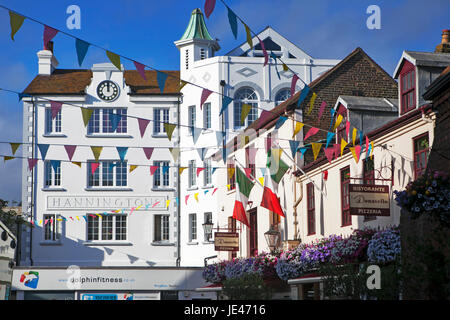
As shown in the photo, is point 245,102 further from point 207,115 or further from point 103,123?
point 103,123

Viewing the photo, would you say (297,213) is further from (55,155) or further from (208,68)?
(55,155)

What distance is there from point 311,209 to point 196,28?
1983cm

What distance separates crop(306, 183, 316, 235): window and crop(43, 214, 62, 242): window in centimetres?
1895

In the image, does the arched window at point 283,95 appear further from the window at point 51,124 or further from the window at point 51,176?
the window at point 51,176

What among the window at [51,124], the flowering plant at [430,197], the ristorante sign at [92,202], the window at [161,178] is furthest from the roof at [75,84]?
the flowering plant at [430,197]

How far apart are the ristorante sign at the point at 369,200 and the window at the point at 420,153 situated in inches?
32.5

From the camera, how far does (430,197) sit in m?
12.6

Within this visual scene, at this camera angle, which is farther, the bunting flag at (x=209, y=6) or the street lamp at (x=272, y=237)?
the street lamp at (x=272, y=237)

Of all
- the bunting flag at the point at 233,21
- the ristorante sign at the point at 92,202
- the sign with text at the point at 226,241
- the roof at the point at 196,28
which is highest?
the roof at the point at 196,28

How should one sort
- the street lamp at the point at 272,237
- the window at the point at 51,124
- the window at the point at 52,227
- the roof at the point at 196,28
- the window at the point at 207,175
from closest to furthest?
the street lamp at the point at 272,237 < the window at the point at 207,175 < the window at the point at 52,227 < the window at the point at 51,124 < the roof at the point at 196,28

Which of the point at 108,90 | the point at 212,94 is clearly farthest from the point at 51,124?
the point at 212,94

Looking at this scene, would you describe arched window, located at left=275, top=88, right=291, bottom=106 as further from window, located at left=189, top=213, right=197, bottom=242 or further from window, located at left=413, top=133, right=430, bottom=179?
window, located at left=413, top=133, right=430, bottom=179

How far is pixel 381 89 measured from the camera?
27125mm

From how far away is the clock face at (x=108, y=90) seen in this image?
132 ft
